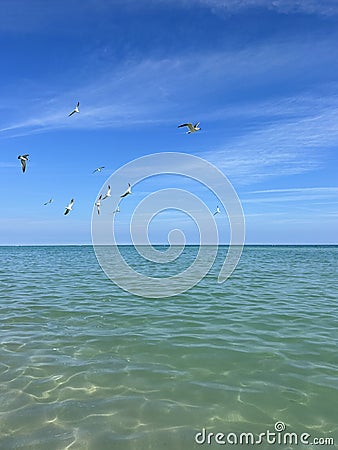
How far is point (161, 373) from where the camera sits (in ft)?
29.6

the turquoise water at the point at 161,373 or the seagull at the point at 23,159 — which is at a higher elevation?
the seagull at the point at 23,159

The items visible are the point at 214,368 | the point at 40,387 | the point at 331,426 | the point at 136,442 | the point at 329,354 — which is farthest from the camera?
the point at 329,354

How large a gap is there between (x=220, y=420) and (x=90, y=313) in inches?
379

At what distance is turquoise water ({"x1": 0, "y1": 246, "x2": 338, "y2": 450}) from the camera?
665 centimetres

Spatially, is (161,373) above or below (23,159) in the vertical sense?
below

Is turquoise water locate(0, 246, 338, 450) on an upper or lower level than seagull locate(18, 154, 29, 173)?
lower

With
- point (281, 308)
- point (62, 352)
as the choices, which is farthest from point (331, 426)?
point (281, 308)

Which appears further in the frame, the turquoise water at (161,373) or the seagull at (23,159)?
the seagull at (23,159)

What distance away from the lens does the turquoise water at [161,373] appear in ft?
21.8

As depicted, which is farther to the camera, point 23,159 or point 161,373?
point 23,159

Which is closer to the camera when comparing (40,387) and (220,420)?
(220,420)

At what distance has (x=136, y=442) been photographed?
6.25 m

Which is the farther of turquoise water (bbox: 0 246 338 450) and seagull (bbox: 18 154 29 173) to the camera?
seagull (bbox: 18 154 29 173)

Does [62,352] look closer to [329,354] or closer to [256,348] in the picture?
[256,348]
